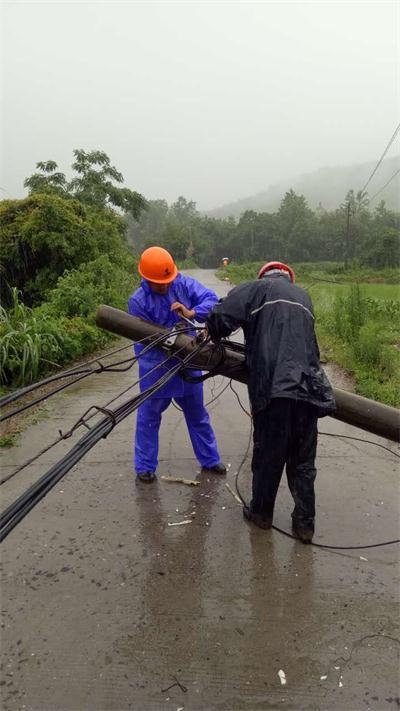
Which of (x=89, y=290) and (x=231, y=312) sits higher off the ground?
(x=231, y=312)

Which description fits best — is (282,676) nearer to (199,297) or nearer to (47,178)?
(199,297)

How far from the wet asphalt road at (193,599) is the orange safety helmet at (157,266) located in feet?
5.14

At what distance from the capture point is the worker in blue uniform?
3.42m

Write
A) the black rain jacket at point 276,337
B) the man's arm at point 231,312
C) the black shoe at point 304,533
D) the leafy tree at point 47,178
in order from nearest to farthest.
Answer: the black rain jacket at point 276,337
the man's arm at point 231,312
the black shoe at point 304,533
the leafy tree at point 47,178

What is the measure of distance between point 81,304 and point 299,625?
7866 mm

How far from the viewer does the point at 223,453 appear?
14.4 ft

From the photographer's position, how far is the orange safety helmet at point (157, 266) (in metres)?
3.38

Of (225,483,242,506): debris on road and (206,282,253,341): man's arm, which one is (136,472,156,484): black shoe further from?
(206,282,253,341): man's arm

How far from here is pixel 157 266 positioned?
11.1 feet

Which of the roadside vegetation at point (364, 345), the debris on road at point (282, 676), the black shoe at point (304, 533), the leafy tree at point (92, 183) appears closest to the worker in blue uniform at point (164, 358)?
the black shoe at point (304, 533)

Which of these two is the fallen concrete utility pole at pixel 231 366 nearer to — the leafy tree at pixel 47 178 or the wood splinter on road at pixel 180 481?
the wood splinter on road at pixel 180 481

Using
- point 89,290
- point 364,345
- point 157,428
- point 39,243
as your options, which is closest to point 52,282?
point 39,243

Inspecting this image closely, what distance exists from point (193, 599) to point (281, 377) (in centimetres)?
126

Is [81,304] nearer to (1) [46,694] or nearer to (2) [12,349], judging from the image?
(2) [12,349]
